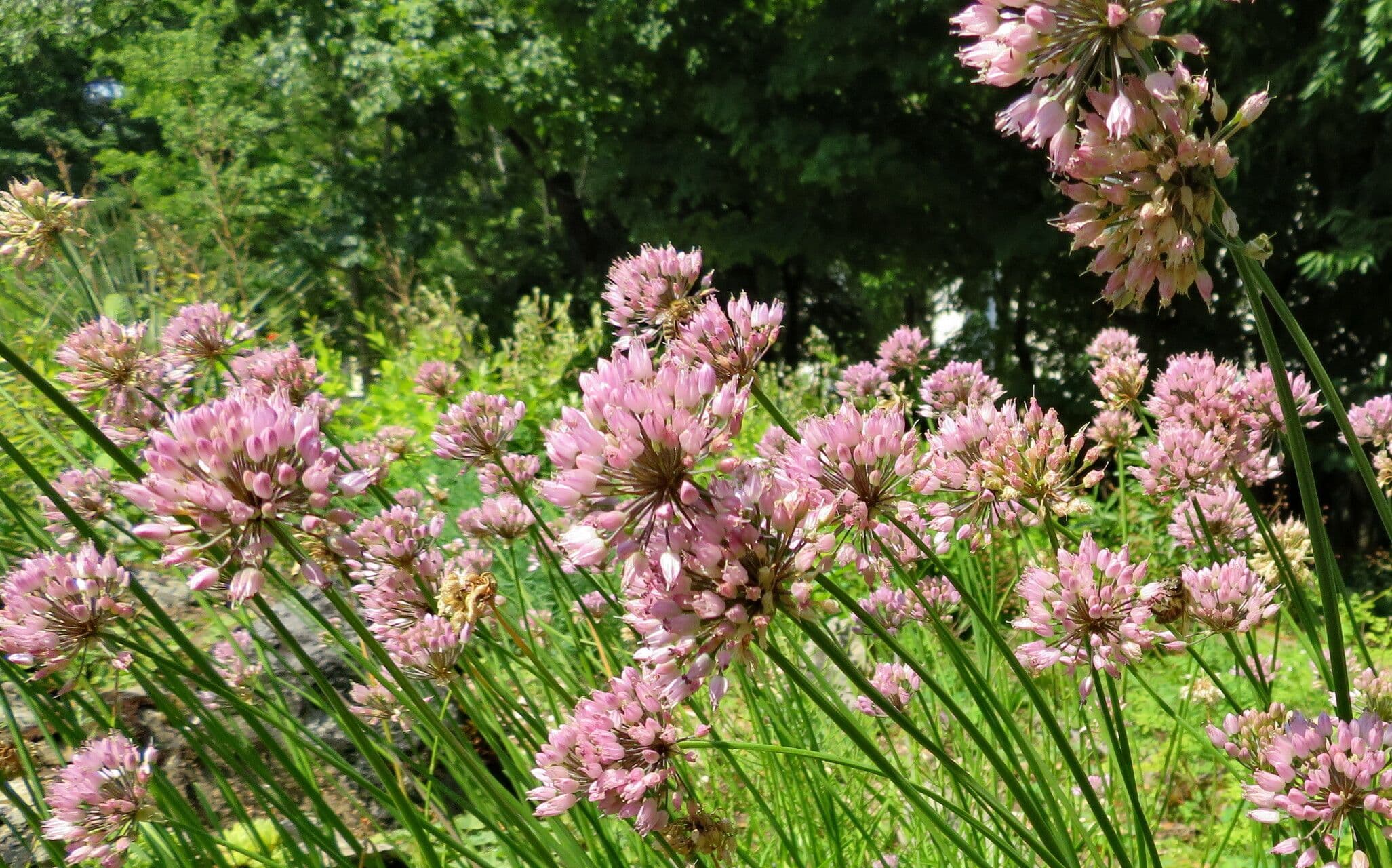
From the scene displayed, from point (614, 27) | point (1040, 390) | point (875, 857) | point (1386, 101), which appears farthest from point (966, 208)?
point (875, 857)

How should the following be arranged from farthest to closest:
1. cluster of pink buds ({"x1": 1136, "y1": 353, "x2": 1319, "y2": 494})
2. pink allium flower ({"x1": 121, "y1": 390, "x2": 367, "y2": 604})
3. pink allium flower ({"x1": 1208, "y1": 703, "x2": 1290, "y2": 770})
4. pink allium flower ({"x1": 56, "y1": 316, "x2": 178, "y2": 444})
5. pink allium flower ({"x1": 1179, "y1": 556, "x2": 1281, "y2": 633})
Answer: pink allium flower ({"x1": 56, "y1": 316, "x2": 178, "y2": 444}) → cluster of pink buds ({"x1": 1136, "y1": 353, "x2": 1319, "y2": 494}) → pink allium flower ({"x1": 1179, "y1": 556, "x2": 1281, "y2": 633}) → pink allium flower ({"x1": 1208, "y1": 703, "x2": 1290, "y2": 770}) → pink allium flower ({"x1": 121, "y1": 390, "x2": 367, "y2": 604})

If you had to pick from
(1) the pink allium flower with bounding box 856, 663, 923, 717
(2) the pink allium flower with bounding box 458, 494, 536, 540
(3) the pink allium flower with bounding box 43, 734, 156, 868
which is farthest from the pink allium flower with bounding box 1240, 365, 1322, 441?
(3) the pink allium flower with bounding box 43, 734, 156, 868

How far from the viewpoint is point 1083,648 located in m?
1.39

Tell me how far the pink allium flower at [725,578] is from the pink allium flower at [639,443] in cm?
4

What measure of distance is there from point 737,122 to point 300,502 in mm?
9538

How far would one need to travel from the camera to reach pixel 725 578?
95cm

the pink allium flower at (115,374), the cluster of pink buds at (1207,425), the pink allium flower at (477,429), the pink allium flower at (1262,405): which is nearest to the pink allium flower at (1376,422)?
the cluster of pink buds at (1207,425)

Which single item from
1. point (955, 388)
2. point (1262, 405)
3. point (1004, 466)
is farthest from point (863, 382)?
point (1004, 466)

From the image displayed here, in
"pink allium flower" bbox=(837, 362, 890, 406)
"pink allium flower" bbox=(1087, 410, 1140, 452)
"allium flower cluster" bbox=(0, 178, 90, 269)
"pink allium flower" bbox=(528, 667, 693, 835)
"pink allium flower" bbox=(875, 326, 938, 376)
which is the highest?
"allium flower cluster" bbox=(0, 178, 90, 269)

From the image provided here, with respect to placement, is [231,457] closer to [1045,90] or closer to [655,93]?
[1045,90]

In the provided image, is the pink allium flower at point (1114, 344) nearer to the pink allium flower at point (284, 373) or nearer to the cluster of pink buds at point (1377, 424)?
the cluster of pink buds at point (1377, 424)

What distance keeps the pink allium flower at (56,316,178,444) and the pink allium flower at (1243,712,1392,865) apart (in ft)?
6.99

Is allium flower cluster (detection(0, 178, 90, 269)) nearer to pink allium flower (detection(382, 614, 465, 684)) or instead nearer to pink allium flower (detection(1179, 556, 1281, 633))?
pink allium flower (detection(382, 614, 465, 684))

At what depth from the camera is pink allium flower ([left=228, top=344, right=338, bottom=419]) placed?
90.0 inches
